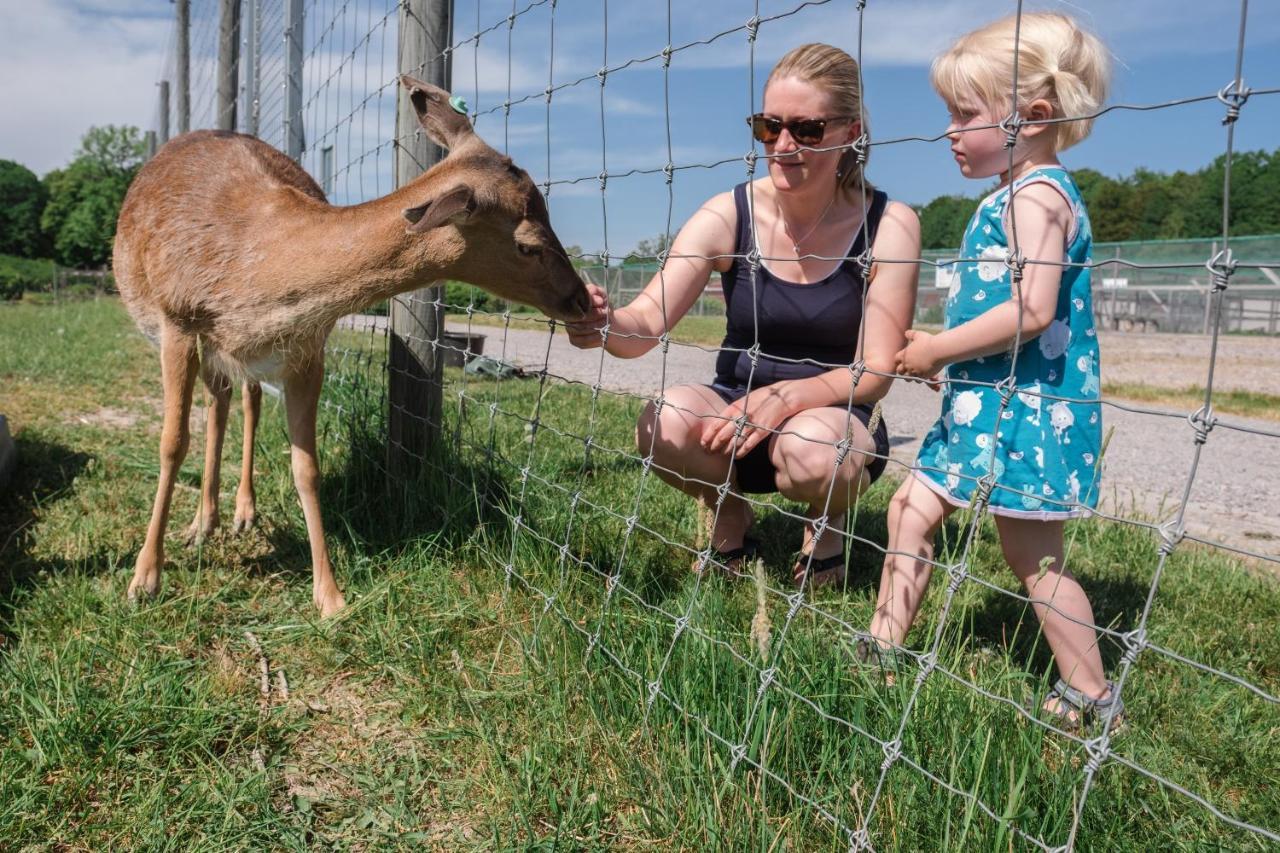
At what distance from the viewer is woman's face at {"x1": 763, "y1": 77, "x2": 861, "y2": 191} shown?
266 cm

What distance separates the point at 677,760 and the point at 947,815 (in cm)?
57

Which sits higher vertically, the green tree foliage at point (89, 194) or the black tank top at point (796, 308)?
the green tree foliage at point (89, 194)

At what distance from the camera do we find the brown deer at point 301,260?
303 centimetres

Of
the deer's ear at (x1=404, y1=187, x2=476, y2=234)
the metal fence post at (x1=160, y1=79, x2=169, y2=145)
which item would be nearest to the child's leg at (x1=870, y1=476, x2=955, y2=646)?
the deer's ear at (x1=404, y1=187, x2=476, y2=234)

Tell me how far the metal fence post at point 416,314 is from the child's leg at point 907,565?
2006mm

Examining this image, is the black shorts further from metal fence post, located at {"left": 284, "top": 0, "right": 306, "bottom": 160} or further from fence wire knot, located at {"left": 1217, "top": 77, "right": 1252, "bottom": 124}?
metal fence post, located at {"left": 284, "top": 0, "right": 306, "bottom": 160}

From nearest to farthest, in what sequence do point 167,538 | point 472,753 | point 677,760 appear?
point 677,760
point 472,753
point 167,538

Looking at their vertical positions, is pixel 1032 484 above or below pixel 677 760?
above

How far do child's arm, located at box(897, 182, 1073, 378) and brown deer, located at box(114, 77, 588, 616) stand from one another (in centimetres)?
128

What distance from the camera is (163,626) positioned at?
289 cm

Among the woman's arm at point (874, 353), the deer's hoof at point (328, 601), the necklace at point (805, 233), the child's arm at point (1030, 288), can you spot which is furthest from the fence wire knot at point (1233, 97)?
the deer's hoof at point (328, 601)

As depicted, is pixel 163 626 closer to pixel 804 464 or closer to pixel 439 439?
pixel 439 439

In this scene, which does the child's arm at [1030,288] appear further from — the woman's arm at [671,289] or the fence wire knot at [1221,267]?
the woman's arm at [671,289]

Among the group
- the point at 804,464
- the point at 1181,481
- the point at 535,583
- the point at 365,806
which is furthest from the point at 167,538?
the point at 1181,481
